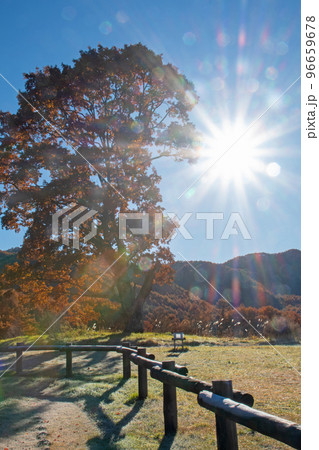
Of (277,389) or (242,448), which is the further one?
(277,389)

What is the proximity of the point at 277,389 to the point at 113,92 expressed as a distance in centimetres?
1673

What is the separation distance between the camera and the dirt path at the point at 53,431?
14.1 feet

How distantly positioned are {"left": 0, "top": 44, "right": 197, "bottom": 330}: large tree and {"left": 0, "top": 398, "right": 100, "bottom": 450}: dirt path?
11413 mm

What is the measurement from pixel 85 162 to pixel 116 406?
12558 millimetres

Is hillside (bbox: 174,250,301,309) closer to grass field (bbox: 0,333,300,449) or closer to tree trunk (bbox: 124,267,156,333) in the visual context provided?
tree trunk (bbox: 124,267,156,333)

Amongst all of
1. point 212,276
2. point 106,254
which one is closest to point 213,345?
point 106,254

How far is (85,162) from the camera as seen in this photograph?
53.2ft

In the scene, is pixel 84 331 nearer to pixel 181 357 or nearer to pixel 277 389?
pixel 181 357

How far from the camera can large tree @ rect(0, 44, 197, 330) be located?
16.4 m

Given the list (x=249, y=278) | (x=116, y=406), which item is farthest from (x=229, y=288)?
(x=116, y=406)

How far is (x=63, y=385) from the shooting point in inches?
306

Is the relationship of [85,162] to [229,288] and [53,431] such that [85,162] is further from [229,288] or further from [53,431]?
[229,288]

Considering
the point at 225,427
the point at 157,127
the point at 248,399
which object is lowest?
the point at 225,427

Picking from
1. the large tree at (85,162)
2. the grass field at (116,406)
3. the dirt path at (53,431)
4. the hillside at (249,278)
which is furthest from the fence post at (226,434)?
the hillside at (249,278)
